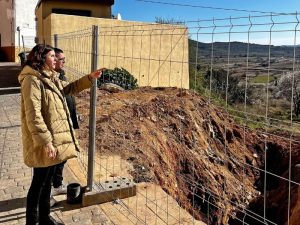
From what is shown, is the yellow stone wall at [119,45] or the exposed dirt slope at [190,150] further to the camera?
the yellow stone wall at [119,45]

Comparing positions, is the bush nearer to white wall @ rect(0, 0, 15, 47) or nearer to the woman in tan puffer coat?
the woman in tan puffer coat

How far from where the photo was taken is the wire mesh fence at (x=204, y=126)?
2934mm

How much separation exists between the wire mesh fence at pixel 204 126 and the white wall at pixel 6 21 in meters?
14.7

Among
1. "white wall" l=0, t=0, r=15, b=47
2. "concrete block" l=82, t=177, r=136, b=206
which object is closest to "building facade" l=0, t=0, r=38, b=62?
"white wall" l=0, t=0, r=15, b=47

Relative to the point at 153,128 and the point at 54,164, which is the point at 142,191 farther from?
the point at 153,128

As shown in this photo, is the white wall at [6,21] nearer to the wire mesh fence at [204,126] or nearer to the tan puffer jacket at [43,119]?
the wire mesh fence at [204,126]

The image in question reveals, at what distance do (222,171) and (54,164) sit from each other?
705cm

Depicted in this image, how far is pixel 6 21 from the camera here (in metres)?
28.3

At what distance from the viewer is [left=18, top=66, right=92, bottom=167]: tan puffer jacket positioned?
10.9ft

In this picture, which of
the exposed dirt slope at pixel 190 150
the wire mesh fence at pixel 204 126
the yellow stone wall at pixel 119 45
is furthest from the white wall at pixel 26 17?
the exposed dirt slope at pixel 190 150

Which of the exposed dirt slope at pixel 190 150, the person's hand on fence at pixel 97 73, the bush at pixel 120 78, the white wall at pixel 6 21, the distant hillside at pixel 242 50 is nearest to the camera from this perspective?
the distant hillside at pixel 242 50

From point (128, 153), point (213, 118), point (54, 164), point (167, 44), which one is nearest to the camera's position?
point (54, 164)

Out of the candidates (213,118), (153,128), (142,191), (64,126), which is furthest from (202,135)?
(64,126)

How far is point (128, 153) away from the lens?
7203 millimetres
